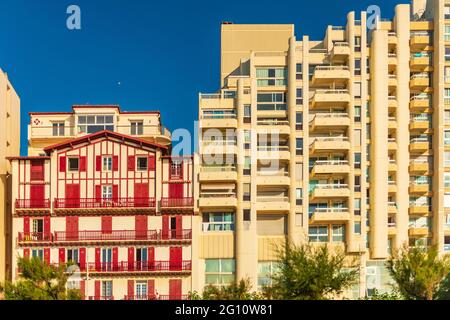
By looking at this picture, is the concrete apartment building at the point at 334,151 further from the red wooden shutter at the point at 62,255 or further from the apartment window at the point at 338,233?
the red wooden shutter at the point at 62,255

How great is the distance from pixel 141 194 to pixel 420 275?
19.5 metres

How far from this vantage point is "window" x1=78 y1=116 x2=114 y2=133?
4381 centimetres

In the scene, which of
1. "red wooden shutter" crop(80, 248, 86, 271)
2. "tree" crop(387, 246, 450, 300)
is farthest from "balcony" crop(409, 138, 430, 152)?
"red wooden shutter" crop(80, 248, 86, 271)

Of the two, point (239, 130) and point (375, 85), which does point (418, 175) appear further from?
point (239, 130)

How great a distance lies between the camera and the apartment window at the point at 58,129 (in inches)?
1748

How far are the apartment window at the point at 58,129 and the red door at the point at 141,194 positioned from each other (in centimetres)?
810

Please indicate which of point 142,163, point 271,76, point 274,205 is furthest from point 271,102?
point 142,163

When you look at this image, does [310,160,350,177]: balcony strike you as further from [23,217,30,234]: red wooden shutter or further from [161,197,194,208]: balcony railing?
[23,217,30,234]: red wooden shutter

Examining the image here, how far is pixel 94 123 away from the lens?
44.0 m

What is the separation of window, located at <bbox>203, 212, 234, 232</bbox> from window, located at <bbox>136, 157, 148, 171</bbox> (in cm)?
535

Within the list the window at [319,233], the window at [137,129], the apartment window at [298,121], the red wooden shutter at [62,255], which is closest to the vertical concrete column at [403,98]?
the window at [319,233]

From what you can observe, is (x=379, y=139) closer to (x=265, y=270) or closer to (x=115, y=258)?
(x=265, y=270)

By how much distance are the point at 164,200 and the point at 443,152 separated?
66.5 feet
